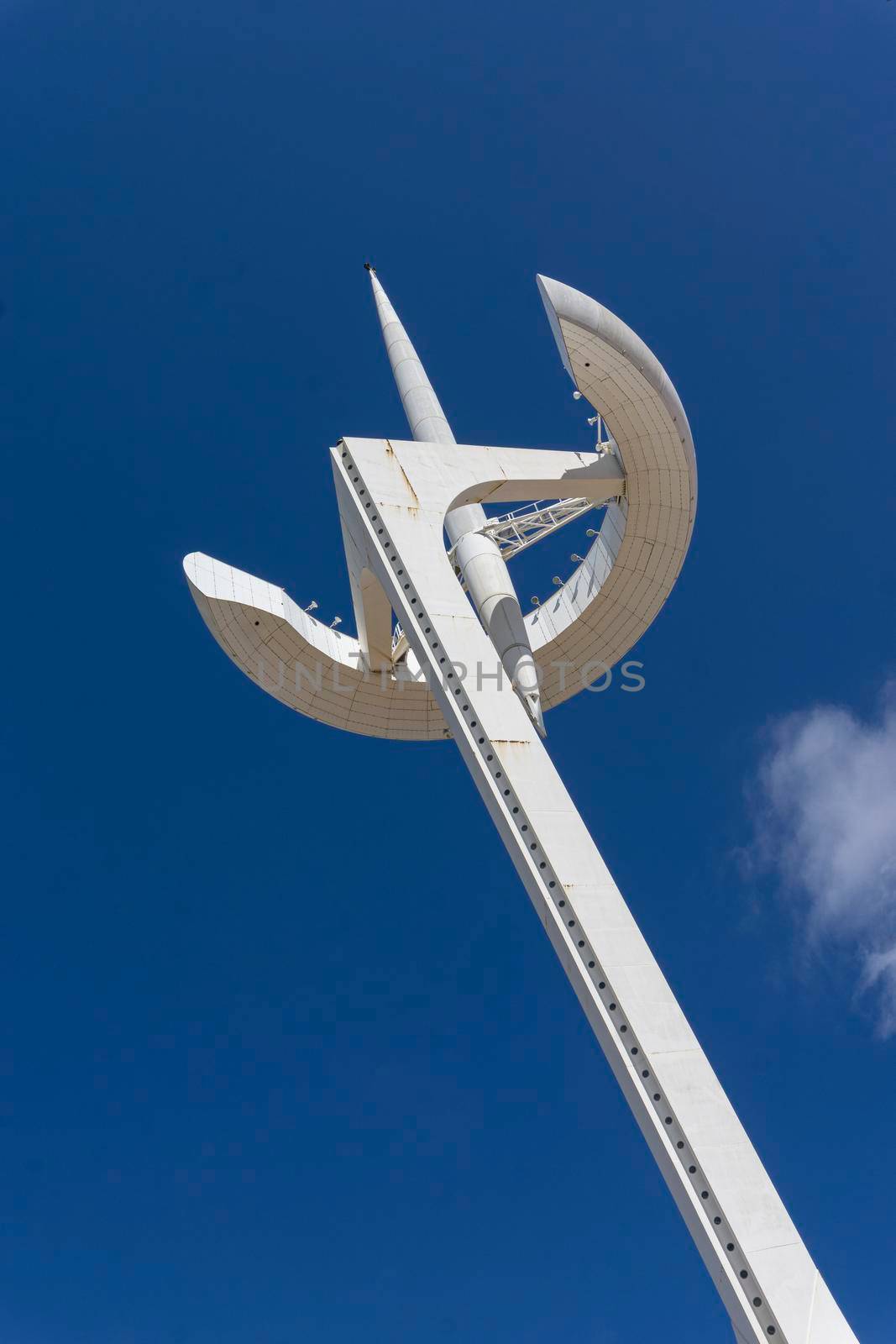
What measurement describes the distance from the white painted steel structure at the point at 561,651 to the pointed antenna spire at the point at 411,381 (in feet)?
0.26

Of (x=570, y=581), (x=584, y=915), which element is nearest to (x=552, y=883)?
(x=584, y=915)

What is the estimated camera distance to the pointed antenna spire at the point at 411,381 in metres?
28.6

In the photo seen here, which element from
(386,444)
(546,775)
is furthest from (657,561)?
(546,775)

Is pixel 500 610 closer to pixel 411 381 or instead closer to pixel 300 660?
pixel 300 660

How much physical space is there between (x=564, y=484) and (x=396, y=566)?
19.7 ft

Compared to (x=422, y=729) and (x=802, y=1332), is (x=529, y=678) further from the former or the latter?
(x=802, y=1332)

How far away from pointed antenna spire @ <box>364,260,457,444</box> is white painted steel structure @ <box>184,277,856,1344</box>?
8cm

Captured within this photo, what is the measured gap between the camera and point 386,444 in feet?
67.5

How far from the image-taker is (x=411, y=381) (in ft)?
99.1

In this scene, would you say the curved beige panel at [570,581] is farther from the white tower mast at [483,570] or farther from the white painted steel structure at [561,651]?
the white tower mast at [483,570]

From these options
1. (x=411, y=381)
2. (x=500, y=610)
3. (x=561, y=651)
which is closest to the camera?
(x=500, y=610)

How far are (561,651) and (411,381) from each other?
9.94 metres

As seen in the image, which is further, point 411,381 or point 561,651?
point 411,381

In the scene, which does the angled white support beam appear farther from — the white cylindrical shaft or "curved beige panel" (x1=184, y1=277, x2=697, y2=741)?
the white cylindrical shaft
